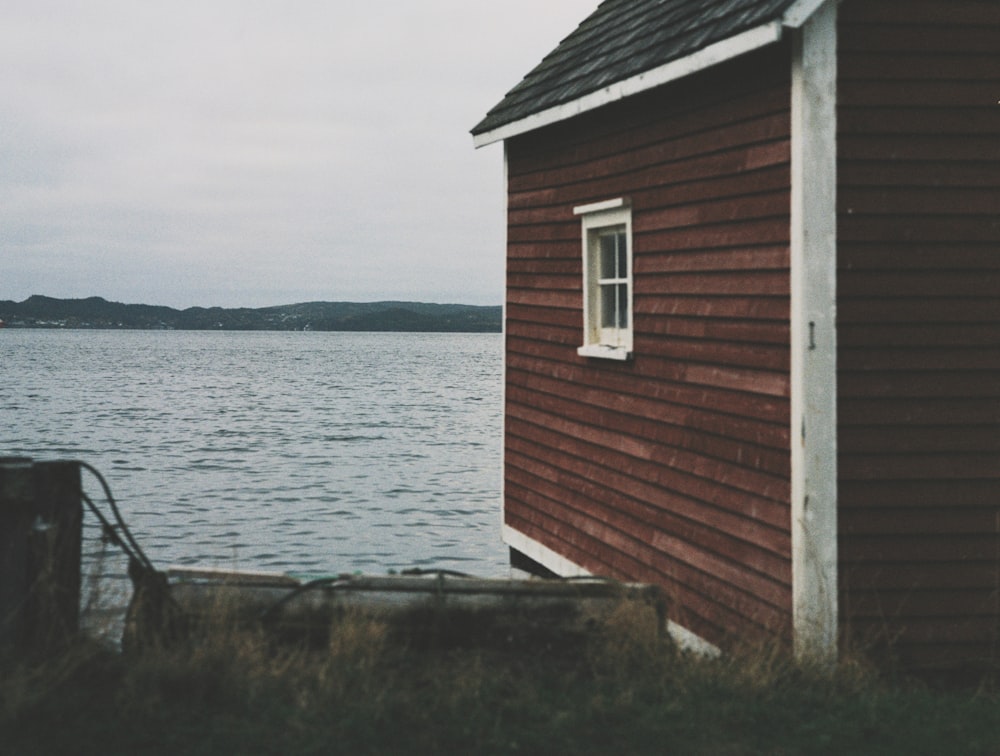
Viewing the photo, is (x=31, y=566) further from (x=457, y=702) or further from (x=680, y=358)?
(x=680, y=358)

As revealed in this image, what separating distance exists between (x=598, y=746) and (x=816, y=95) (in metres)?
4.07

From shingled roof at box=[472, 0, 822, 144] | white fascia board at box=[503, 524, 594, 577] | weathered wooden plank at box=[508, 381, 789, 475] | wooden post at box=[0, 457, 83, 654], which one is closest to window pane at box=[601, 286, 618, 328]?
weathered wooden plank at box=[508, 381, 789, 475]

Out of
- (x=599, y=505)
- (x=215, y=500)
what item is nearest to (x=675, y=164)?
(x=599, y=505)

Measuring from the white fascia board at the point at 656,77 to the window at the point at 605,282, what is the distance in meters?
0.85

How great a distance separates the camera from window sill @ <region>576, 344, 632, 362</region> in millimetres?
9406

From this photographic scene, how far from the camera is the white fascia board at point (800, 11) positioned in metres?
6.70

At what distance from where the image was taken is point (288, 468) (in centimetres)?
2892

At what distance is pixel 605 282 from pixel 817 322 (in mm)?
3222

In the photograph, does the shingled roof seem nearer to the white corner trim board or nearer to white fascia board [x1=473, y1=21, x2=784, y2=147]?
white fascia board [x1=473, y1=21, x2=784, y2=147]

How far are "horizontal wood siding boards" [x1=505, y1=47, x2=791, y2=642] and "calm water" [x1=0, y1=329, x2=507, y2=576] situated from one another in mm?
3470
